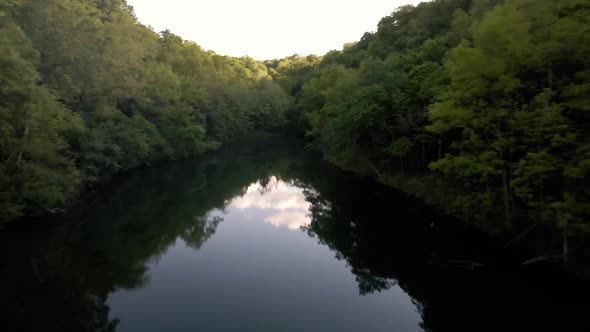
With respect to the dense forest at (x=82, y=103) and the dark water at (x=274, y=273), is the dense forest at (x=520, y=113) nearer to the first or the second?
the dark water at (x=274, y=273)

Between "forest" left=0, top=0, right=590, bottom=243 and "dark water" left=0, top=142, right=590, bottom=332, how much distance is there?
1989 millimetres

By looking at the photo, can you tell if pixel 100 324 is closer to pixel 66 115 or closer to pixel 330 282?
pixel 330 282

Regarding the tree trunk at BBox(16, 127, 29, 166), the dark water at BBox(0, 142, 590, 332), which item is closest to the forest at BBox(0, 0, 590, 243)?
the tree trunk at BBox(16, 127, 29, 166)

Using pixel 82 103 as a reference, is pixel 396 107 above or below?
below

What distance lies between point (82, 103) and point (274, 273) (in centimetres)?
2318

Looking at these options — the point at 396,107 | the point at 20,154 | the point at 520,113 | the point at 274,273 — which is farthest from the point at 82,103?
the point at 520,113

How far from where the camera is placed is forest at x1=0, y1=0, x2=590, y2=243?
1266 centimetres

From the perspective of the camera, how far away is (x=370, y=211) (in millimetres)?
22922

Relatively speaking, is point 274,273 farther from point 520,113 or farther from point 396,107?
point 396,107

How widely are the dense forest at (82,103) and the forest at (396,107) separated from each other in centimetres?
11

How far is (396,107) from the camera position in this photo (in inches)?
968

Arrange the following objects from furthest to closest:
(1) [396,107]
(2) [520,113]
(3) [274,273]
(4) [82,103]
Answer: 1. (4) [82,103]
2. (1) [396,107]
3. (3) [274,273]
4. (2) [520,113]

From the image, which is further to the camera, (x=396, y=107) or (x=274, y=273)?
(x=396, y=107)

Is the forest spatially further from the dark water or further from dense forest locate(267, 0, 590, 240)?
the dark water
